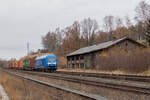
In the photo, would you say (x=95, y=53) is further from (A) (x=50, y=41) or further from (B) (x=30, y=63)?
(A) (x=50, y=41)

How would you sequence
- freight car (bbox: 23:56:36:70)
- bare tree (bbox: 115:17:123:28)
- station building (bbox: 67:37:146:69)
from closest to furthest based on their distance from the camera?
station building (bbox: 67:37:146:69) < freight car (bbox: 23:56:36:70) < bare tree (bbox: 115:17:123:28)

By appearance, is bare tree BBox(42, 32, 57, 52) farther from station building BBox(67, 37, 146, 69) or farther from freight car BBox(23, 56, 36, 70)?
station building BBox(67, 37, 146, 69)

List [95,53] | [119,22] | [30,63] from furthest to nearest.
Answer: [119,22], [30,63], [95,53]

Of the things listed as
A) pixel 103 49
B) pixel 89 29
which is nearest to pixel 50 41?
pixel 89 29

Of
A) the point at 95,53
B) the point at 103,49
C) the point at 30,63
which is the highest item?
the point at 103,49

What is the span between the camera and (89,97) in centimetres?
509

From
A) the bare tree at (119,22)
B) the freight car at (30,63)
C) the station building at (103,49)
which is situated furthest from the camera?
the bare tree at (119,22)

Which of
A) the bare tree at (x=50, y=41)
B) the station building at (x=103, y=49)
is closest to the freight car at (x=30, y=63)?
the station building at (x=103, y=49)

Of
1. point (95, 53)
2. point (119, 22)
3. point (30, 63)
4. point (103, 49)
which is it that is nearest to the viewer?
point (103, 49)

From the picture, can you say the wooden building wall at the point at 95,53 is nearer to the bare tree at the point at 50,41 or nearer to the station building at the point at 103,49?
the station building at the point at 103,49

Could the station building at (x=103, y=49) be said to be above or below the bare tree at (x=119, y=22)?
below

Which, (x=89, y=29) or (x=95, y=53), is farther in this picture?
(x=89, y=29)

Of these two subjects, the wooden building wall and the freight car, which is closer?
the wooden building wall

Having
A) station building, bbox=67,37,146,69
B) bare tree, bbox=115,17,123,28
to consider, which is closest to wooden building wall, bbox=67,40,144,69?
station building, bbox=67,37,146,69
